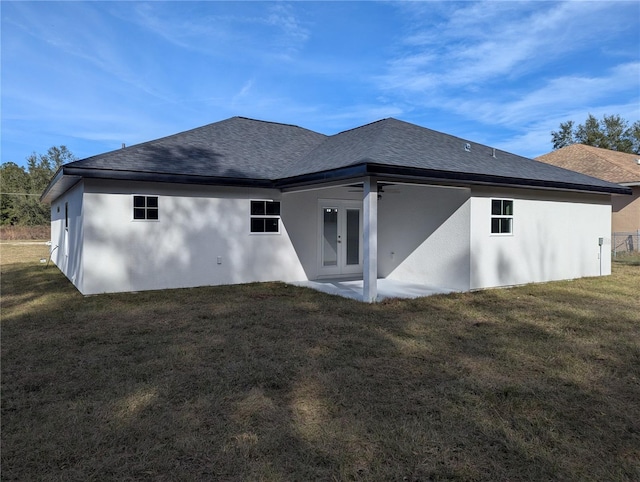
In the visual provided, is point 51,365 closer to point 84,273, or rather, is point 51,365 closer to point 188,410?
point 188,410

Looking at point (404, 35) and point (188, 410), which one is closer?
point (188, 410)

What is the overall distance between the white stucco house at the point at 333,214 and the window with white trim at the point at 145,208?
0.02m

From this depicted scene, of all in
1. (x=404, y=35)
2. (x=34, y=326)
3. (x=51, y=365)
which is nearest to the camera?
(x=51, y=365)

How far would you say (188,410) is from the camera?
3.60m

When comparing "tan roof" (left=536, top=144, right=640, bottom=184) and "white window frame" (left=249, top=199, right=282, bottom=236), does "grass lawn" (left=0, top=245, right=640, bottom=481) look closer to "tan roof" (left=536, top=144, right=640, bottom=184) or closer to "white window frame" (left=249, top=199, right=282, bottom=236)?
"white window frame" (left=249, top=199, right=282, bottom=236)

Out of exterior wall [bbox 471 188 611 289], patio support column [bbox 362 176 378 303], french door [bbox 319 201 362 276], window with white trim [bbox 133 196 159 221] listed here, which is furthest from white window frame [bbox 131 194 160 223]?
exterior wall [bbox 471 188 611 289]

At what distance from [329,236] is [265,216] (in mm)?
2029

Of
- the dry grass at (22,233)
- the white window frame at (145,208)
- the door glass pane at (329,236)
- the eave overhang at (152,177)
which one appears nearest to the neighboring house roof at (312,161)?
the eave overhang at (152,177)

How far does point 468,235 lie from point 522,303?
1.93 m

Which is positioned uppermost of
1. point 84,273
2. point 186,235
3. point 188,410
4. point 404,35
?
point 404,35

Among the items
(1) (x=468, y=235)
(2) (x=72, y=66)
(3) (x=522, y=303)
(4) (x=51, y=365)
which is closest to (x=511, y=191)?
(1) (x=468, y=235)

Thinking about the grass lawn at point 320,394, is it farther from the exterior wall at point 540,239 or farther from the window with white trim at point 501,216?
the window with white trim at point 501,216

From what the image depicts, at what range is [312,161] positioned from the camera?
1090 cm

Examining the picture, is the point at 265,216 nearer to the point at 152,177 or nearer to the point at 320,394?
the point at 152,177
